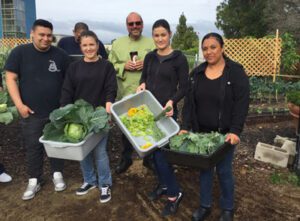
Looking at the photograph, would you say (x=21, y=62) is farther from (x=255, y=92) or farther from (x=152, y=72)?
(x=255, y=92)

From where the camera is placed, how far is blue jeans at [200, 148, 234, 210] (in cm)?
288

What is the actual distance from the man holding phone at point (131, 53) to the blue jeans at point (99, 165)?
2.45 ft

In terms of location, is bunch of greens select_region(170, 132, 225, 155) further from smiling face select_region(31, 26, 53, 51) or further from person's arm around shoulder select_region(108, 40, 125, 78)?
smiling face select_region(31, 26, 53, 51)

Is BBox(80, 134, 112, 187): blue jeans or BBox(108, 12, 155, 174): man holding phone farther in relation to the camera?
BBox(108, 12, 155, 174): man holding phone

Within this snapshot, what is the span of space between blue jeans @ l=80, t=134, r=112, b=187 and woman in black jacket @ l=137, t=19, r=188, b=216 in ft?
1.71

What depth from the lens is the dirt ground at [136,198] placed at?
3276 mm

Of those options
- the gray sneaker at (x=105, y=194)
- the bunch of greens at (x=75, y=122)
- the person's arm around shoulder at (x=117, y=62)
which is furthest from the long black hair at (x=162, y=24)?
the gray sneaker at (x=105, y=194)

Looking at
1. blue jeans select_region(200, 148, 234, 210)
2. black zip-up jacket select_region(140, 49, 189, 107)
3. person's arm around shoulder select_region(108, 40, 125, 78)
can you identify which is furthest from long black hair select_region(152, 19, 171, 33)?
blue jeans select_region(200, 148, 234, 210)

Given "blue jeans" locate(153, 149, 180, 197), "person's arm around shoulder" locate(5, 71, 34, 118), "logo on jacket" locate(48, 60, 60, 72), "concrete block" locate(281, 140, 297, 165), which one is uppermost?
"logo on jacket" locate(48, 60, 60, 72)

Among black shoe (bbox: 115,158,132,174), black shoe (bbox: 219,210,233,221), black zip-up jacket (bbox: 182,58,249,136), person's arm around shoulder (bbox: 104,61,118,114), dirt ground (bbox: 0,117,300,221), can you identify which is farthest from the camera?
black shoe (bbox: 115,158,132,174)

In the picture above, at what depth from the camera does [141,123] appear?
3229mm

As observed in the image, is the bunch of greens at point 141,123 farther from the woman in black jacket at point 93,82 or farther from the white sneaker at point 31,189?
the white sneaker at point 31,189

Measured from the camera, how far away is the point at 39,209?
3432 millimetres

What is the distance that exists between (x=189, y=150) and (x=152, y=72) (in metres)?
1.03
